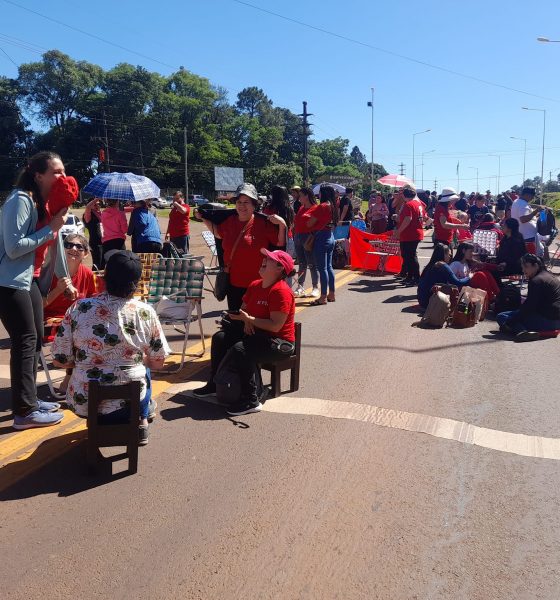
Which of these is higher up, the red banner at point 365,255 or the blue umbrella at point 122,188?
the blue umbrella at point 122,188

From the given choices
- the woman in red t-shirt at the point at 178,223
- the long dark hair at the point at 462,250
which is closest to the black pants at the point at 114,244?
the woman in red t-shirt at the point at 178,223

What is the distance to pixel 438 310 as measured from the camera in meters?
8.49

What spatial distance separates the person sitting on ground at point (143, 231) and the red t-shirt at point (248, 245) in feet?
11.2

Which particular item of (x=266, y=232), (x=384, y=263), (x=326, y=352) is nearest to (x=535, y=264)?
(x=326, y=352)

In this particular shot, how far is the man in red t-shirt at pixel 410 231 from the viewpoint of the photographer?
11711mm

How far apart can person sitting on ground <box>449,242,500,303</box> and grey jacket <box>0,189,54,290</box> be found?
678 centimetres

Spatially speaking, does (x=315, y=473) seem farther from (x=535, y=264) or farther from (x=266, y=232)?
(x=535, y=264)

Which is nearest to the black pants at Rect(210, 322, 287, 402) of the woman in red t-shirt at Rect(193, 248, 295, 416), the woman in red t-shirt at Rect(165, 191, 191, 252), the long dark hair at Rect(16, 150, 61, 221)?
the woman in red t-shirt at Rect(193, 248, 295, 416)

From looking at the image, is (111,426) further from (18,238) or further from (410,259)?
(410,259)

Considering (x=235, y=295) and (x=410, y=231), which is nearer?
(x=235, y=295)

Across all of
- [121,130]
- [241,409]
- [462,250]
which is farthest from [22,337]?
[121,130]

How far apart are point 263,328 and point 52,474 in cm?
193

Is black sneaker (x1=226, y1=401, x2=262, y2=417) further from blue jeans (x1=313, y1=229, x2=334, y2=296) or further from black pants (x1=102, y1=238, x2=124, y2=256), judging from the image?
black pants (x1=102, y1=238, x2=124, y2=256)

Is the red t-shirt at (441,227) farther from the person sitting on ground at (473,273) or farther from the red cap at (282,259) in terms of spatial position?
the red cap at (282,259)
